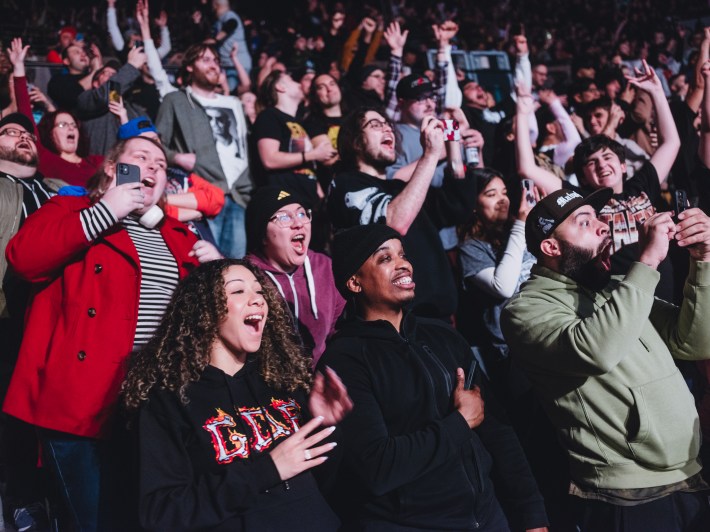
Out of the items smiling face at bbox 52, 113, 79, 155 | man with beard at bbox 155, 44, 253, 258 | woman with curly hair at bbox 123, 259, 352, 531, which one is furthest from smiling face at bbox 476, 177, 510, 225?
smiling face at bbox 52, 113, 79, 155

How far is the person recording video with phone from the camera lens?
10.7 feet

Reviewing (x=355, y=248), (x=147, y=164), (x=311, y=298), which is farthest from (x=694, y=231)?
(x=147, y=164)

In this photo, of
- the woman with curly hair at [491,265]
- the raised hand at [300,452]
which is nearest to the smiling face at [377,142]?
the woman with curly hair at [491,265]

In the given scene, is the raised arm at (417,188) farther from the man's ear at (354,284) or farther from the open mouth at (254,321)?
the open mouth at (254,321)

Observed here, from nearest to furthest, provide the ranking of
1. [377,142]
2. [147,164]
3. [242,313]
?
1. [242,313]
2. [147,164]
3. [377,142]

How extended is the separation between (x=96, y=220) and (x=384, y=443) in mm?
1480

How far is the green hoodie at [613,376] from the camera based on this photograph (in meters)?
3.10

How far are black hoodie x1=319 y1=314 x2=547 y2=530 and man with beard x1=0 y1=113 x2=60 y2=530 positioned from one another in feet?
5.82

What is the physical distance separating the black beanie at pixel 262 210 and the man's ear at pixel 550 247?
1.33 m

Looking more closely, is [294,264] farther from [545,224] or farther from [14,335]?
[14,335]

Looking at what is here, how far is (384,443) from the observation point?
289 cm

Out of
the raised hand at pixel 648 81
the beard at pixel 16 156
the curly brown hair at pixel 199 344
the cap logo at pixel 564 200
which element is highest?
the raised hand at pixel 648 81

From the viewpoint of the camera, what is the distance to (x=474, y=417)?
3.09 metres

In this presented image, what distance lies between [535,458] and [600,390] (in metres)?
0.85
